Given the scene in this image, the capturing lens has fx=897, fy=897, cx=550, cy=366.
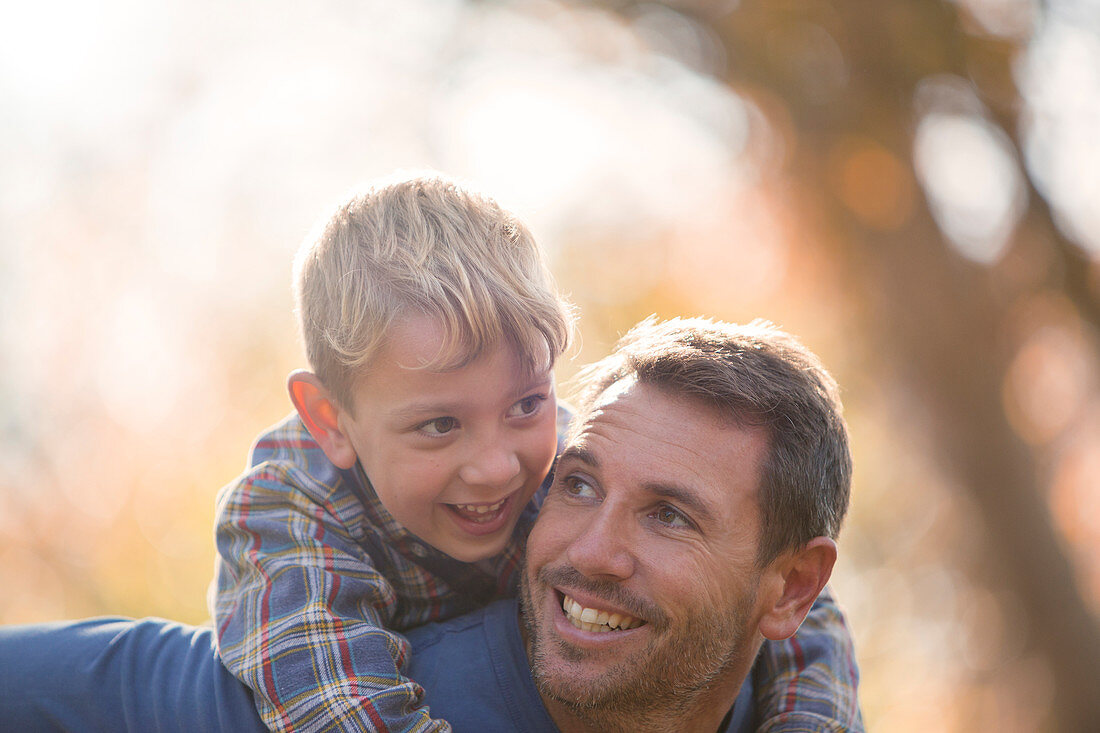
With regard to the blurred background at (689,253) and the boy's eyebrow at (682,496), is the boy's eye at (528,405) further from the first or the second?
the blurred background at (689,253)

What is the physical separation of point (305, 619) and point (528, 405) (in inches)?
22.2

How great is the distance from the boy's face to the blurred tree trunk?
13.2 feet

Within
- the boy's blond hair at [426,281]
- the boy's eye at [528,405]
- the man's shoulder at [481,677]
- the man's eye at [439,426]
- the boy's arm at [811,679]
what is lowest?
the man's shoulder at [481,677]

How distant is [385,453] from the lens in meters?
1.71

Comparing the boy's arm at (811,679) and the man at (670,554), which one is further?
the boy's arm at (811,679)

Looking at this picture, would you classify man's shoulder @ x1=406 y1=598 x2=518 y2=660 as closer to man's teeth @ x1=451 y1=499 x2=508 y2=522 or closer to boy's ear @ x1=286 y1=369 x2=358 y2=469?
man's teeth @ x1=451 y1=499 x2=508 y2=522

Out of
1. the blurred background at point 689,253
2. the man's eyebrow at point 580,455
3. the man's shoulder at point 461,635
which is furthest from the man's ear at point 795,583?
the blurred background at point 689,253

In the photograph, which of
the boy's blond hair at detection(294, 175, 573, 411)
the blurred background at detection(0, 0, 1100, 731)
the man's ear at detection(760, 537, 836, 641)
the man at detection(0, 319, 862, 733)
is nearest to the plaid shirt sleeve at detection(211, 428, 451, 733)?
the man at detection(0, 319, 862, 733)

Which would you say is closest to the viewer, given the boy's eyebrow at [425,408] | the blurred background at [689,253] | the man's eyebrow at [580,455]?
the boy's eyebrow at [425,408]

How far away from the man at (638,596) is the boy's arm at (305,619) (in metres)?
0.12

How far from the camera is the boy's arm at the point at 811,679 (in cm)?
188

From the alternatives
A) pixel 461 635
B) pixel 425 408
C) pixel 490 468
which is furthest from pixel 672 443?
pixel 461 635

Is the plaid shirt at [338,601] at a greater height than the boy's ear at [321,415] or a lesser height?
lesser

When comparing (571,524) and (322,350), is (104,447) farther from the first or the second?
(571,524)
